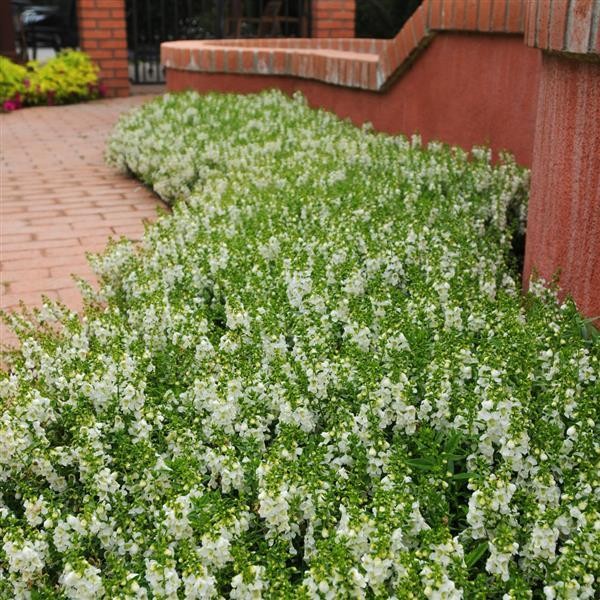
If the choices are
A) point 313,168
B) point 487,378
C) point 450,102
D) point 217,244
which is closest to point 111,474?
point 487,378

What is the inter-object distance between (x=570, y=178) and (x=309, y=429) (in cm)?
158

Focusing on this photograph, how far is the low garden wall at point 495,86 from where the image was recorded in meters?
3.18

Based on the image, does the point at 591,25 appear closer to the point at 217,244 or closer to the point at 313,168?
the point at 217,244

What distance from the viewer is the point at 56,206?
22.0 ft

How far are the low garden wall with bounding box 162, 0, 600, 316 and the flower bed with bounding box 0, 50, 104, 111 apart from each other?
222cm

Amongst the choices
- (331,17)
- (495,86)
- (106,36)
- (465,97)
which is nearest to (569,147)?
(495,86)

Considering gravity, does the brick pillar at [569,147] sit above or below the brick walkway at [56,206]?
above

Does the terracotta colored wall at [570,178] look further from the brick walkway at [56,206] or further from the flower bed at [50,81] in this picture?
the flower bed at [50,81]

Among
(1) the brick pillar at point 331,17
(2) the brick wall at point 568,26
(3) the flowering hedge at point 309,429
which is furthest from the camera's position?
(1) the brick pillar at point 331,17

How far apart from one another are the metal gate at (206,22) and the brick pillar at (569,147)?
Result: 11088mm

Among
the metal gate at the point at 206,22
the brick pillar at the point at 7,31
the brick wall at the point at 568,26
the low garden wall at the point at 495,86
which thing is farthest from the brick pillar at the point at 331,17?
the brick wall at the point at 568,26

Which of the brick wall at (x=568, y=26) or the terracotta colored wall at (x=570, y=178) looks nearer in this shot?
the brick wall at (x=568, y=26)

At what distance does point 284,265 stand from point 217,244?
0.50 m

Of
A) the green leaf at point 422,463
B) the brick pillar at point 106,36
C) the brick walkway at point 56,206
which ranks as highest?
the brick pillar at point 106,36
